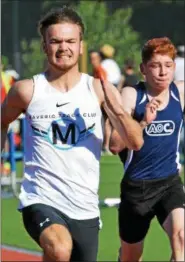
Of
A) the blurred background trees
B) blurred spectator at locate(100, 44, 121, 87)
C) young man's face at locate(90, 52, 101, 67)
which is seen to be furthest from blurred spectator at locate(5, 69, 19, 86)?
the blurred background trees

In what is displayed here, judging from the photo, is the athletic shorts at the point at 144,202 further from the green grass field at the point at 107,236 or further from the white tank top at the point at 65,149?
the green grass field at the point at 107,236

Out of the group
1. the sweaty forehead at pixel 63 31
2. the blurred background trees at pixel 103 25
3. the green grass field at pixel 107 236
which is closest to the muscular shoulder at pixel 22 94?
the sweaty forehead at pixel 63 31

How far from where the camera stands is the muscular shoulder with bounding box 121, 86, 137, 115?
7068 millimetres

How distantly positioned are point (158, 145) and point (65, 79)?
4.05 feet

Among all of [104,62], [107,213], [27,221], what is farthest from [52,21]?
[104,62]

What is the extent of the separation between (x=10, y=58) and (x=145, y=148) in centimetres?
2000

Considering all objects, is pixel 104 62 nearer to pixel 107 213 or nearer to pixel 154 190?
pixel 107 213

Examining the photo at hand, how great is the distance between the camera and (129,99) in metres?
7.12

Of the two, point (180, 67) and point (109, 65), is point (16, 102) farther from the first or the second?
point (109, 65)

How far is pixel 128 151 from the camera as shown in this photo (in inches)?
283

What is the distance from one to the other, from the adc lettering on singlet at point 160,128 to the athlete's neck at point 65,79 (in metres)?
1.06

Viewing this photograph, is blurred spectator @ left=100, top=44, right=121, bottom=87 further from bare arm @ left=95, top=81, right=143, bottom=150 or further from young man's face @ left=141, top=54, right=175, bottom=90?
bare arm @ left=95, top=81, right=143, bottom=150

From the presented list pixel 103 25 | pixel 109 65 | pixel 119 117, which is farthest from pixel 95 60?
pixel 119 117

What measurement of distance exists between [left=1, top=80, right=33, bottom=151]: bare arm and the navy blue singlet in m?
1.17
